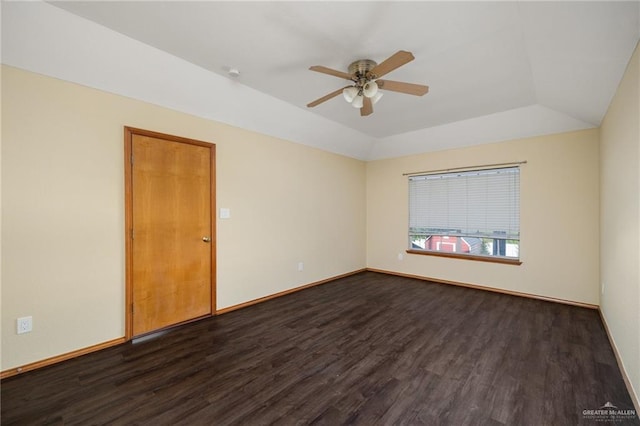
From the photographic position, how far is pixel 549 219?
378 centimetres

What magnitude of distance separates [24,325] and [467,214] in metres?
5.55

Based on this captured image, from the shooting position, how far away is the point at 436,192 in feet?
16.1

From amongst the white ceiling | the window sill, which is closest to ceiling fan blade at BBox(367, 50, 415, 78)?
the white ceiling

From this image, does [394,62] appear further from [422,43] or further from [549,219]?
[549,219]

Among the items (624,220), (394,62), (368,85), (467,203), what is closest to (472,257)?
(467,203)

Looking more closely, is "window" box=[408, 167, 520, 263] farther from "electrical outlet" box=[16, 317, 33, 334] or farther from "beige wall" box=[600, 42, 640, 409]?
"electrical outlet" box=[16, 317, 33, 334]

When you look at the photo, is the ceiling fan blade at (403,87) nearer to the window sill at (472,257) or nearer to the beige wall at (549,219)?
the beige wall at (549,219)

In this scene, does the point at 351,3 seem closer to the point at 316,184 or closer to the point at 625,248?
the point at 625,248

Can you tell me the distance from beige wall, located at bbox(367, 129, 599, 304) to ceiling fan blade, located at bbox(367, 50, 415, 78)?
121 inches

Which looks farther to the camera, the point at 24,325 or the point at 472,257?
the point at 472,257

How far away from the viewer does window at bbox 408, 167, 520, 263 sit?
13.7 feet

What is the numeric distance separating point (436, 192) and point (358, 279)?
7.16 feet

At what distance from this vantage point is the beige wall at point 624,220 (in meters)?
1.78

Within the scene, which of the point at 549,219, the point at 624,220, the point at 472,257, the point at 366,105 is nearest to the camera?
the point at 624,220
